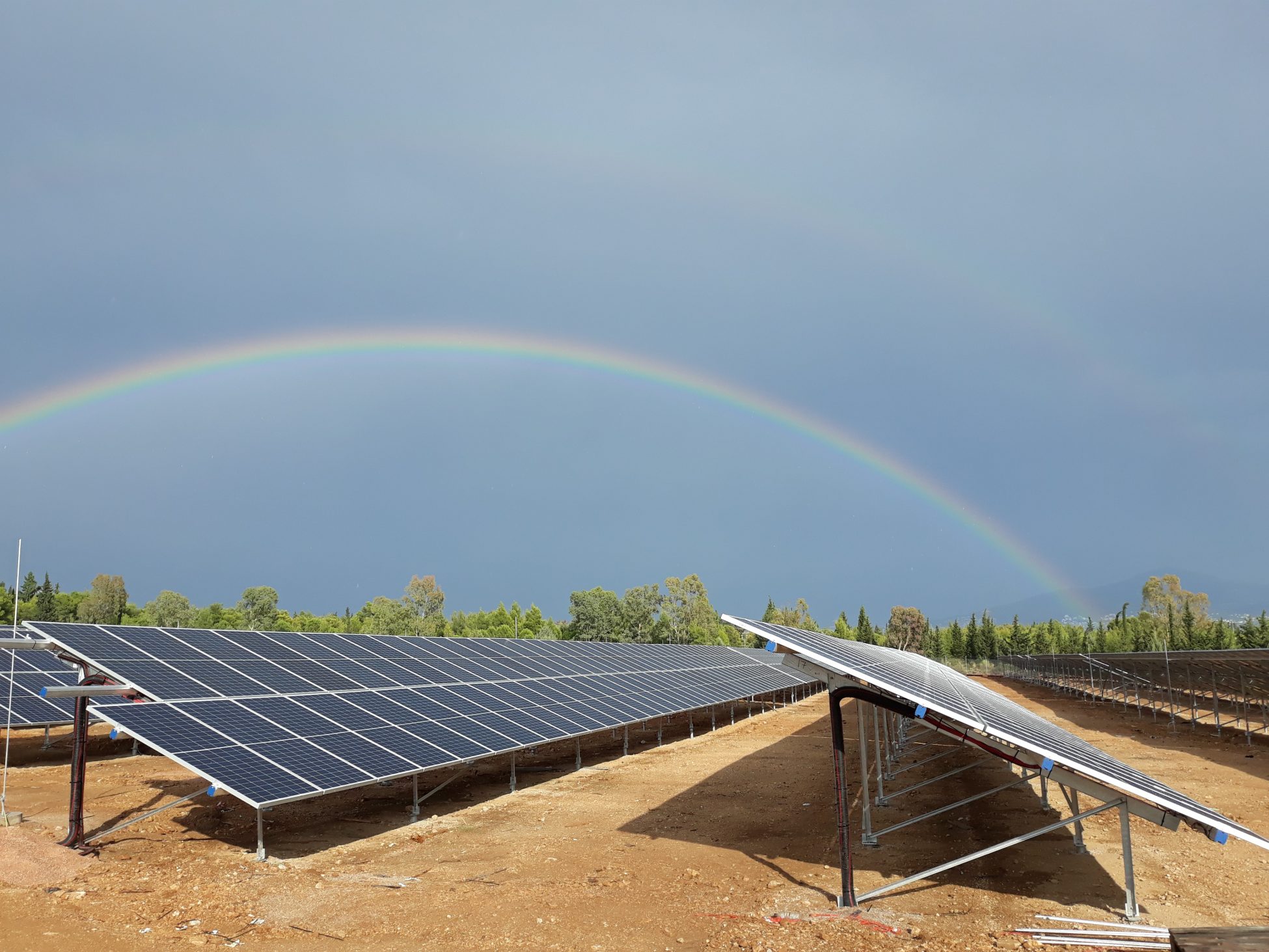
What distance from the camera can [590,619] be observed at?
100125mm

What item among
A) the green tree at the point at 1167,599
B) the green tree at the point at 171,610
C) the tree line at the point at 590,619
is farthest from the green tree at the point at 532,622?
the green tree at the point at 1167,599

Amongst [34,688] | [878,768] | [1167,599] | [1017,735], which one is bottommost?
[1167,599]

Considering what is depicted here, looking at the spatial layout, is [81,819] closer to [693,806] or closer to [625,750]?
[693,806]

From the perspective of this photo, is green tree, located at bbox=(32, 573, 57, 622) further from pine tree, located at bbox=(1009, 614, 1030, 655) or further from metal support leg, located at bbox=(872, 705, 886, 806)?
pine tree, located at bbox=(1009, 614, 1030, 655)

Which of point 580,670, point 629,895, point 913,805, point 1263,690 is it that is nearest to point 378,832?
point 629,895

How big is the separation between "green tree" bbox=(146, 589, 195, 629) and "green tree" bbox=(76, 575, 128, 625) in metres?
3.44

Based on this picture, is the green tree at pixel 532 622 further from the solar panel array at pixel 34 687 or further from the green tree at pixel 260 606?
the solar panel array at pixel 34 687

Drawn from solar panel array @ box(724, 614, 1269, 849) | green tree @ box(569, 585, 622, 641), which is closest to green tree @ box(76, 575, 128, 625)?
green tree @ box(569, 585, 622, 641)

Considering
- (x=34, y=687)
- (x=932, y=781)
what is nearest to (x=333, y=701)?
(x=932, y=781)

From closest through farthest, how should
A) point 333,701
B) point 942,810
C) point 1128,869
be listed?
point 1128,869, point 942,810, point 333,701

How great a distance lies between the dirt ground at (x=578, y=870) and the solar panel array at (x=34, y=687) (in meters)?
1.72

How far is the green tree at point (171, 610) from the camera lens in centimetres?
9569

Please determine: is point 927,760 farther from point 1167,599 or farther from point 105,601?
point 1167,599

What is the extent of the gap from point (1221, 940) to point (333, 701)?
16.5 m
